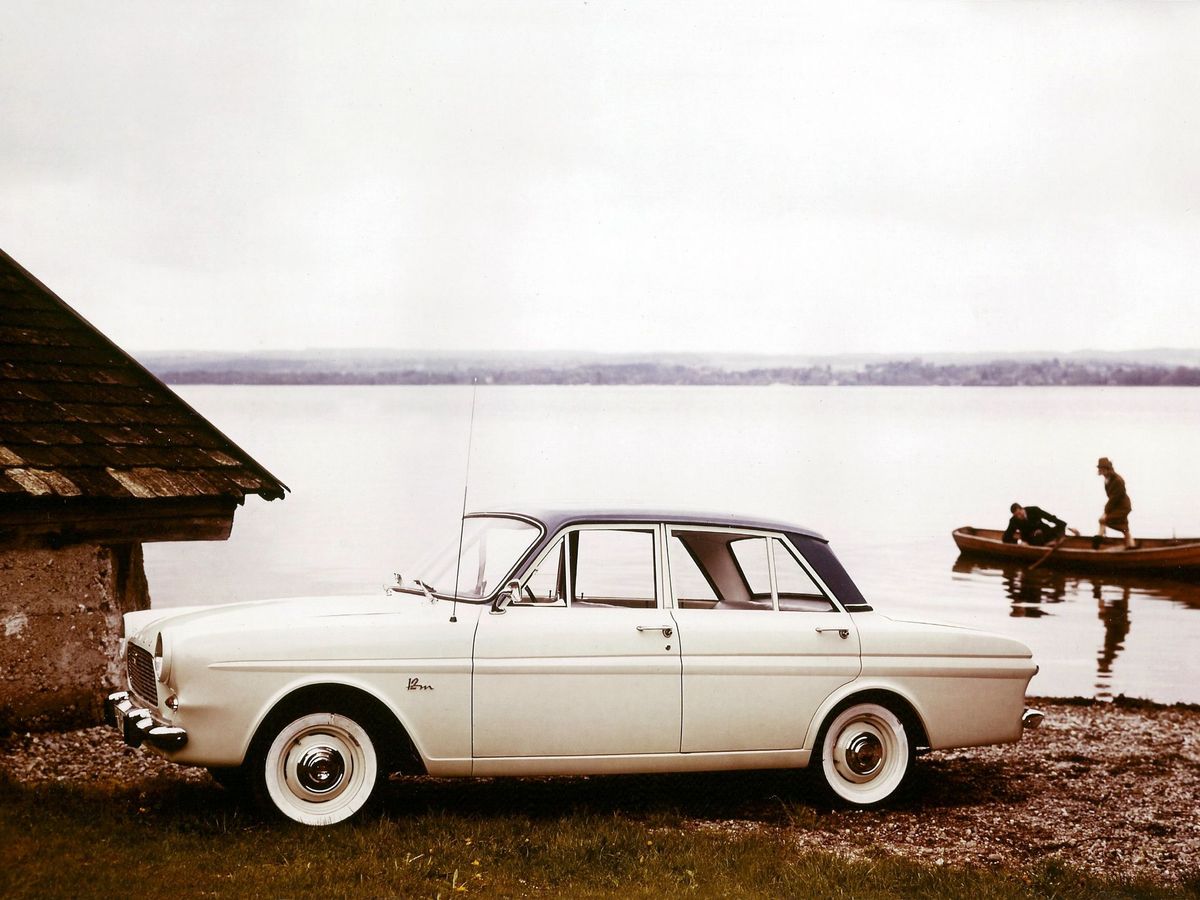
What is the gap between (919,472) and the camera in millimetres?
98000

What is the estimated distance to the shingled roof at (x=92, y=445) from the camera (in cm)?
909

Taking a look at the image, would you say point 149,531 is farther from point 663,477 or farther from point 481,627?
point 663,477

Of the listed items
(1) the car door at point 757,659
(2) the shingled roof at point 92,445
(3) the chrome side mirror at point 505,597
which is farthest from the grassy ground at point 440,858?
(2) the shingled roof at point 92,445

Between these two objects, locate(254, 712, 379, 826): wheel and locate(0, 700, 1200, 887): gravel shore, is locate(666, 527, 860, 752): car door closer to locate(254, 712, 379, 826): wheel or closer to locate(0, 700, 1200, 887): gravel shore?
locate(0, 700, 1200, 887): gravel shore

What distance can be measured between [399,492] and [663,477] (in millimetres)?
22134

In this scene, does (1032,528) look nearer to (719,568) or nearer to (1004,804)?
(1004,804)

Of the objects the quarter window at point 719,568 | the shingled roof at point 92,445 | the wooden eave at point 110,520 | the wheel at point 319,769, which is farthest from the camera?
the shingled roof at point 92,445

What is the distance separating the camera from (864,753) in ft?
24.6

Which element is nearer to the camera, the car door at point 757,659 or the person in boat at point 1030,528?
the car door at point 757,659

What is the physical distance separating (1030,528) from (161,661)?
28.0m

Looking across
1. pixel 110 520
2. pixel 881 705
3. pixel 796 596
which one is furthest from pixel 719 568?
pixel 110 520

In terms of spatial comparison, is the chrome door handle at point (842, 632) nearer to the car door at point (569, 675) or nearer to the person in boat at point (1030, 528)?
the car door at point (569, 675)

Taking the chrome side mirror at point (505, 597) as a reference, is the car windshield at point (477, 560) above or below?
above

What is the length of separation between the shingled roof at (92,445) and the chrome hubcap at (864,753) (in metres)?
5.32
